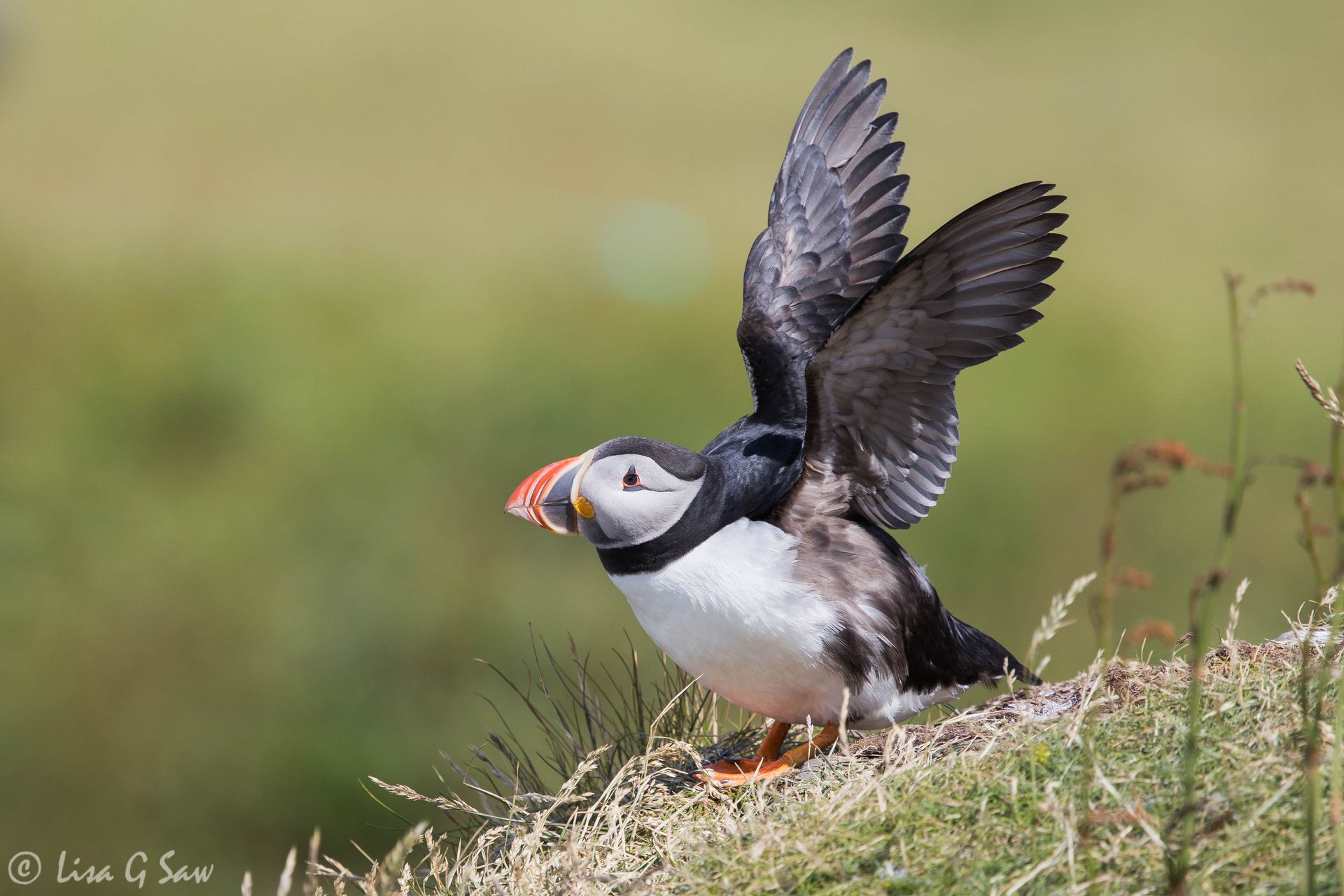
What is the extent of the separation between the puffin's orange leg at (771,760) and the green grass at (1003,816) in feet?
0.24

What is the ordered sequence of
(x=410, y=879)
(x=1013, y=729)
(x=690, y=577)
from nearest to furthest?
(x=1013, y=729) < (x=410, y=879) < (x=690, y=577)

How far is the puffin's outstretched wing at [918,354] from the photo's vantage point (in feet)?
8.29

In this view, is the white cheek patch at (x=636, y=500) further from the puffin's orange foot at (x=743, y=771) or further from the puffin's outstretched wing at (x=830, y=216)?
the puffin's outstretched wing at (x=830, y=216)

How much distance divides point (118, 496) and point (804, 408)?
7.84 metres

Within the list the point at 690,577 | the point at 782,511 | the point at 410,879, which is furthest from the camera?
the point at 782,511

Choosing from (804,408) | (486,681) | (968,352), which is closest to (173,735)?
(486,681)

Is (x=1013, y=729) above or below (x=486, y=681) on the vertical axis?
above

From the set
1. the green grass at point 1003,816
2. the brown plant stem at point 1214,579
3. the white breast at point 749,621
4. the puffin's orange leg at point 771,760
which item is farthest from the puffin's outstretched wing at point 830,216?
the brown plant stem at point 1214,579

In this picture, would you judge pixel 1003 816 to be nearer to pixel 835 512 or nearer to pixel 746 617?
pixel 746 617

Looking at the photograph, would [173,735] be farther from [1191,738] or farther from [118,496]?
[1191,738]

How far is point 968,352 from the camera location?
269 cm

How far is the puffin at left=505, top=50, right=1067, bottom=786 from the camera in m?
2.59

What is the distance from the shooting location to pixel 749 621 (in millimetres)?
2617

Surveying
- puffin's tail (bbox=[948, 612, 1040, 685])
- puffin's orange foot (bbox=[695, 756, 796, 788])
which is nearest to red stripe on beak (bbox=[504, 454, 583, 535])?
puffin's orange foot (bbox=[695, 756, 796, 788])
